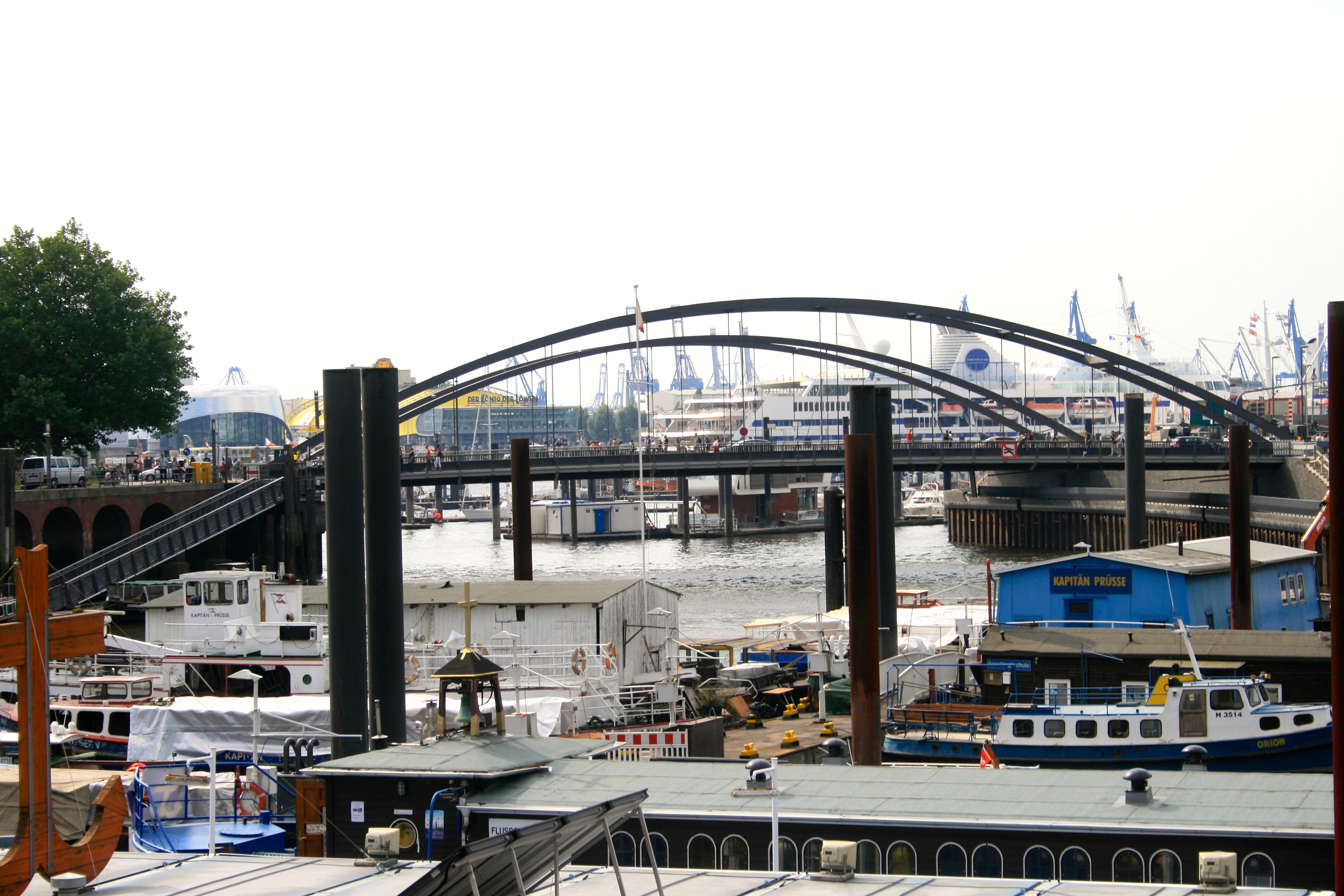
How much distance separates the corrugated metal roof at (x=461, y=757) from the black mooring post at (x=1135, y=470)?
125 ft

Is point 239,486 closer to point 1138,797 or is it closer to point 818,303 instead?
point 818,303

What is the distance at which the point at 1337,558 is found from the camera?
41.0ft

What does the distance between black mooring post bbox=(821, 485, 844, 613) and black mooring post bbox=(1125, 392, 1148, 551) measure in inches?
449

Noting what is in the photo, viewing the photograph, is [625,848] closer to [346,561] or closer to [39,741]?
[39,741]

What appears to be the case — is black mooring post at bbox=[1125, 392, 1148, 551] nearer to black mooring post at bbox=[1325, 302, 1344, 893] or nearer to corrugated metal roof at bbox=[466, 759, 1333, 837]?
corrugated metal roof at bbox=[466, 759, 1333, 837]

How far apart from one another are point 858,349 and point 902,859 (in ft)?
273

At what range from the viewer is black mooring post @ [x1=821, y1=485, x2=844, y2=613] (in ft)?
154

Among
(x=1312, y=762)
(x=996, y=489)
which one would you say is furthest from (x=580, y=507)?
(x=1312, y=762)

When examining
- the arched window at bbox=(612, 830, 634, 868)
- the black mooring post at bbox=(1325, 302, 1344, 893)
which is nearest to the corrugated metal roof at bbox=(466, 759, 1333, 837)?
the arched window at bbox=(612, 830, 634, 868)

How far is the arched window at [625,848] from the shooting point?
16156 millimetres

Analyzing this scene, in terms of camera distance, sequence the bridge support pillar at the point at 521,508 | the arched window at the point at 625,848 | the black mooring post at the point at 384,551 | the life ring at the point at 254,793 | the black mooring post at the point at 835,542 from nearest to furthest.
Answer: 1. the arched window at the point at 625,848
2. the black mooring post at the point at 384,551
3. the life ring at the point at 254,793
4. the bridge support pillar at the point at 521,508
5. the black mooring post at the point at 835,542

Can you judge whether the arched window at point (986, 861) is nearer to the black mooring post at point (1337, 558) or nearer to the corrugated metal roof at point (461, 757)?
the black mooring post at point (1337, 558)

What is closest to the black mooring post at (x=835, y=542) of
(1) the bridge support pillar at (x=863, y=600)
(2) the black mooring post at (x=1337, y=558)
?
(1) the bridge support pillar at (x=863, y=600)

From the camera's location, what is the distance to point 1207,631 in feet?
101
